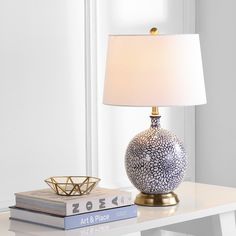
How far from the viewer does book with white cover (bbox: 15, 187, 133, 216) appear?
5.25 feet

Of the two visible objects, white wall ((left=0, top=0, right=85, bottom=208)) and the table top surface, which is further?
white wall ((left=0, top=0, right=85, bottom=208))

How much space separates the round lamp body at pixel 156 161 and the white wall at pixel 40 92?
1.97 ft

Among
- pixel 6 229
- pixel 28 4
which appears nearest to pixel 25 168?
pixel 28 4

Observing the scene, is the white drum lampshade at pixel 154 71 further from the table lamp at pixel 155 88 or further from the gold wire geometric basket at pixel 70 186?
the gold wire geometric basket at pixel 70 186

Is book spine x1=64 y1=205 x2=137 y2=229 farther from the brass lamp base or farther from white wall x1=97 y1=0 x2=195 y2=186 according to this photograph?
white wall x1=97 y1=0 x2=195 y2=186

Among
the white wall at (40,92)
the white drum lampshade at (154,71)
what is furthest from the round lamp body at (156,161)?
the white wall at (40,92)

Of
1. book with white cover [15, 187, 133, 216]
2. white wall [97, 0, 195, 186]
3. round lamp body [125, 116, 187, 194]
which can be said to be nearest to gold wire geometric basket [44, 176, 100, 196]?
book with white cover [15, 187, 133, 216]

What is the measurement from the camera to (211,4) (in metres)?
2.83

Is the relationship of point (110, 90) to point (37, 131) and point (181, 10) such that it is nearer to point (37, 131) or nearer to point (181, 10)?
point (37, 131)

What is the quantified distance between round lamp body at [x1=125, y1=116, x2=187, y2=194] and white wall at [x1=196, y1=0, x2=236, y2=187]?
0.96m

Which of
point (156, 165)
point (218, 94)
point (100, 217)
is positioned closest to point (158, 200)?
point (156, 165)

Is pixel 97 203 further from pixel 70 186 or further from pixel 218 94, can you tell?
pixel 218 94

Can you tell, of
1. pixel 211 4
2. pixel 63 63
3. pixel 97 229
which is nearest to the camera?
pixel 97 229

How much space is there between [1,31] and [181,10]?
2.74 feet
